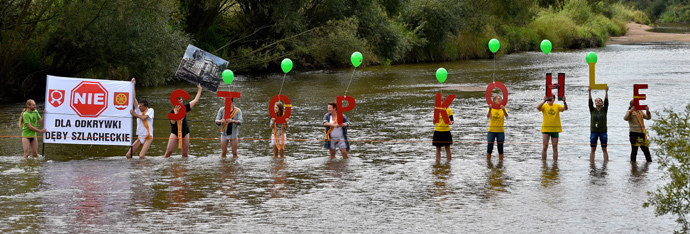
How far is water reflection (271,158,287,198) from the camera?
44.2ft

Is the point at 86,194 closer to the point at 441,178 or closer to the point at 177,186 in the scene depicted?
the point at 177,186

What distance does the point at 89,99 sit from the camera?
16.8 metres

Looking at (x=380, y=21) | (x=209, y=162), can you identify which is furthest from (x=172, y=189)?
(x=380, y=21)

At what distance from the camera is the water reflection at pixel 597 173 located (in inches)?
572

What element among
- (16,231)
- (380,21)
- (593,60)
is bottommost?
(16,231)

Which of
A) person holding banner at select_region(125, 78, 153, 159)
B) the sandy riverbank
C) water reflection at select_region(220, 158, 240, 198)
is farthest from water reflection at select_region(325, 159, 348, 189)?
the sandy riverbank

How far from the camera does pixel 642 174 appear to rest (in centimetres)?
1516

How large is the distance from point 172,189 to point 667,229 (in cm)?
825

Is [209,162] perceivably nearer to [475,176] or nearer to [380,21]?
[475,176]

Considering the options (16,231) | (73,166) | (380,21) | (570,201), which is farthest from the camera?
(380,21)

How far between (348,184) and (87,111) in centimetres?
651

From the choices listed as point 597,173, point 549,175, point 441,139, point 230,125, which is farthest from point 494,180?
point 230,125

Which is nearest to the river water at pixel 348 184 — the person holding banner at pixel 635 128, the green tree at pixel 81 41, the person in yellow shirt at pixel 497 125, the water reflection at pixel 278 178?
the water reflection at pixel 278 178

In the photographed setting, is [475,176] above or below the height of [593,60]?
below
